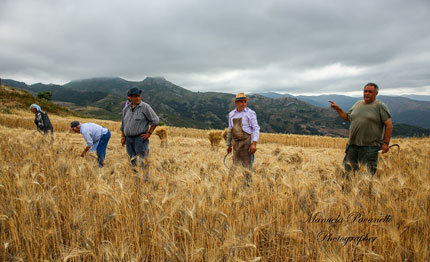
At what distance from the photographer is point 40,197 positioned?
5.94ft

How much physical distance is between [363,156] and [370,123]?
0.56 metres

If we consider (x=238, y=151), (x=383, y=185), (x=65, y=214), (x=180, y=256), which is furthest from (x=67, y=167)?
(x=383, y=185)

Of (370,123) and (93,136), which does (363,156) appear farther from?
(93,136)

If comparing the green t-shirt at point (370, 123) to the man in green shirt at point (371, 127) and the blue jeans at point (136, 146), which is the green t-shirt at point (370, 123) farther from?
the blue jeans at point (136, 146)

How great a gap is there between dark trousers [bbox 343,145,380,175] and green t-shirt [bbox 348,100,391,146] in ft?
0.37

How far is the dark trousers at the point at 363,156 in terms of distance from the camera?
338 cm

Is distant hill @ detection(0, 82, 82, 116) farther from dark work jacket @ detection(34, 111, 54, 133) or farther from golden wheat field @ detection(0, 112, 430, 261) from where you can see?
golden wheat field @ detection(0, 112, 430, 261)

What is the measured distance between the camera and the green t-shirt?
10.9ft

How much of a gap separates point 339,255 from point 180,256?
1.01 m

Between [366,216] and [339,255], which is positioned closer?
[339,255]

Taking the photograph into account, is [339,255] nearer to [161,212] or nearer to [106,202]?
[161,212]

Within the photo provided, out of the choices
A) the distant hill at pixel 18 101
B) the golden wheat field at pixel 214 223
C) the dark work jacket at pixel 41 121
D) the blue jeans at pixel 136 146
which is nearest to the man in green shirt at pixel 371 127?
the golden wheat field at pixel 214 223

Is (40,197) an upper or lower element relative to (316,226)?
upper

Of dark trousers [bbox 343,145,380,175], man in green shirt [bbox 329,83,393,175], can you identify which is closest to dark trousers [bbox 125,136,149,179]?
dark trousers [bbox 343,145,380,175]
